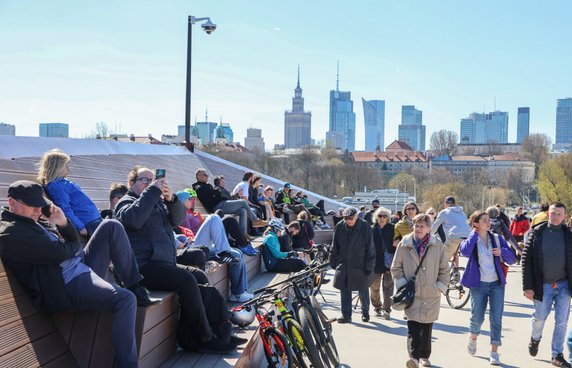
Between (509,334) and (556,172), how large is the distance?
67.6 meters

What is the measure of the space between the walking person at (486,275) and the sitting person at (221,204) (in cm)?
551

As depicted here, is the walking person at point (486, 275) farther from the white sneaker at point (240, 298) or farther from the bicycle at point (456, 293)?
the bicycle at point (456, 293)

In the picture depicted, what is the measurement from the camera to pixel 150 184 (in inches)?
225

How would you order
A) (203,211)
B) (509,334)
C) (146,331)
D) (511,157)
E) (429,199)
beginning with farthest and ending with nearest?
(511,157) < (429,199) < (203,211) < (509,334) < (146,331)

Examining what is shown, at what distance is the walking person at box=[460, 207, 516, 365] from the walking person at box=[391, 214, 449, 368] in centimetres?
70

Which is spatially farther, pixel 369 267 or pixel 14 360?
pixel 369 267

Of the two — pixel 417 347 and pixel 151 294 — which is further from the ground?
pixel 151 294

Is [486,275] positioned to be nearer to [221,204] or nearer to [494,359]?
[494,359]

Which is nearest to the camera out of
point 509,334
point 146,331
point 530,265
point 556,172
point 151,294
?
point 146,331

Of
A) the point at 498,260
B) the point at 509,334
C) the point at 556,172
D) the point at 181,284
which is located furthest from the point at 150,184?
the point at 556,172

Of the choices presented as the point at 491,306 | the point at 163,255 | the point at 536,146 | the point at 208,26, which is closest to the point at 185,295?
the point at 163,255

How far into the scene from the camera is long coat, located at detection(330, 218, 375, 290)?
9.24 m

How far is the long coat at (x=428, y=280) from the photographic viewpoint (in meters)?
6.91

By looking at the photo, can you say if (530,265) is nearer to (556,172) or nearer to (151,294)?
(151,294)
